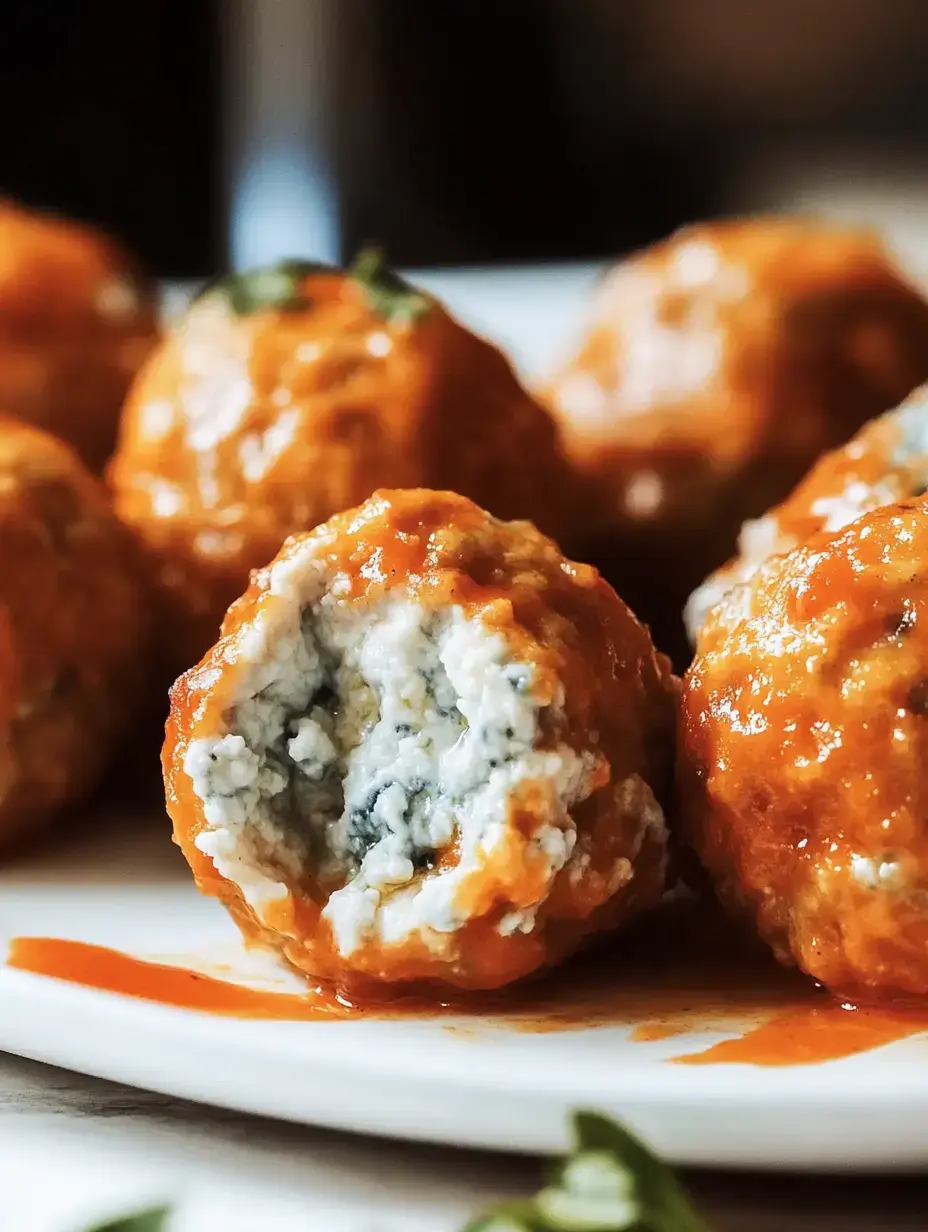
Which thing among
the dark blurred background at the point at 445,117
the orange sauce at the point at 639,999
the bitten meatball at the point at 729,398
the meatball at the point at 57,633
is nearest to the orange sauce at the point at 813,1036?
the orange sauce at the point at 639,999

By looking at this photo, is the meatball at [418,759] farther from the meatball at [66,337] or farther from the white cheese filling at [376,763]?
the meatball at [66,337]

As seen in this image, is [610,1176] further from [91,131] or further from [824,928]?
[91,131]

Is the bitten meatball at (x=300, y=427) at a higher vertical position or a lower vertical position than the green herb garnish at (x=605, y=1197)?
higher

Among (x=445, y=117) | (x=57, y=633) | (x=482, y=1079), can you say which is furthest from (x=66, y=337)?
(x=445, y=117)

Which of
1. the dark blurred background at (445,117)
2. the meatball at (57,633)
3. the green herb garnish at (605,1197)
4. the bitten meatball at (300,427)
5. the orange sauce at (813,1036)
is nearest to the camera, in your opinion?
the green herb garnish at (605,1197)

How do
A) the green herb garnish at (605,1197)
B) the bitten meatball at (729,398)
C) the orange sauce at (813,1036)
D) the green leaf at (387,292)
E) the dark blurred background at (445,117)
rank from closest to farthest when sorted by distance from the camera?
the green herb garnish at (605,1197), the orange sauce at (813,1036), the green leaf at (387,292), the bitten meatball at (729,398), the dark blurred background at (445,117)

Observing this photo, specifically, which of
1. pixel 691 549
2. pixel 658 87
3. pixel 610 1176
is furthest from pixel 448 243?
pixel 610 1176
